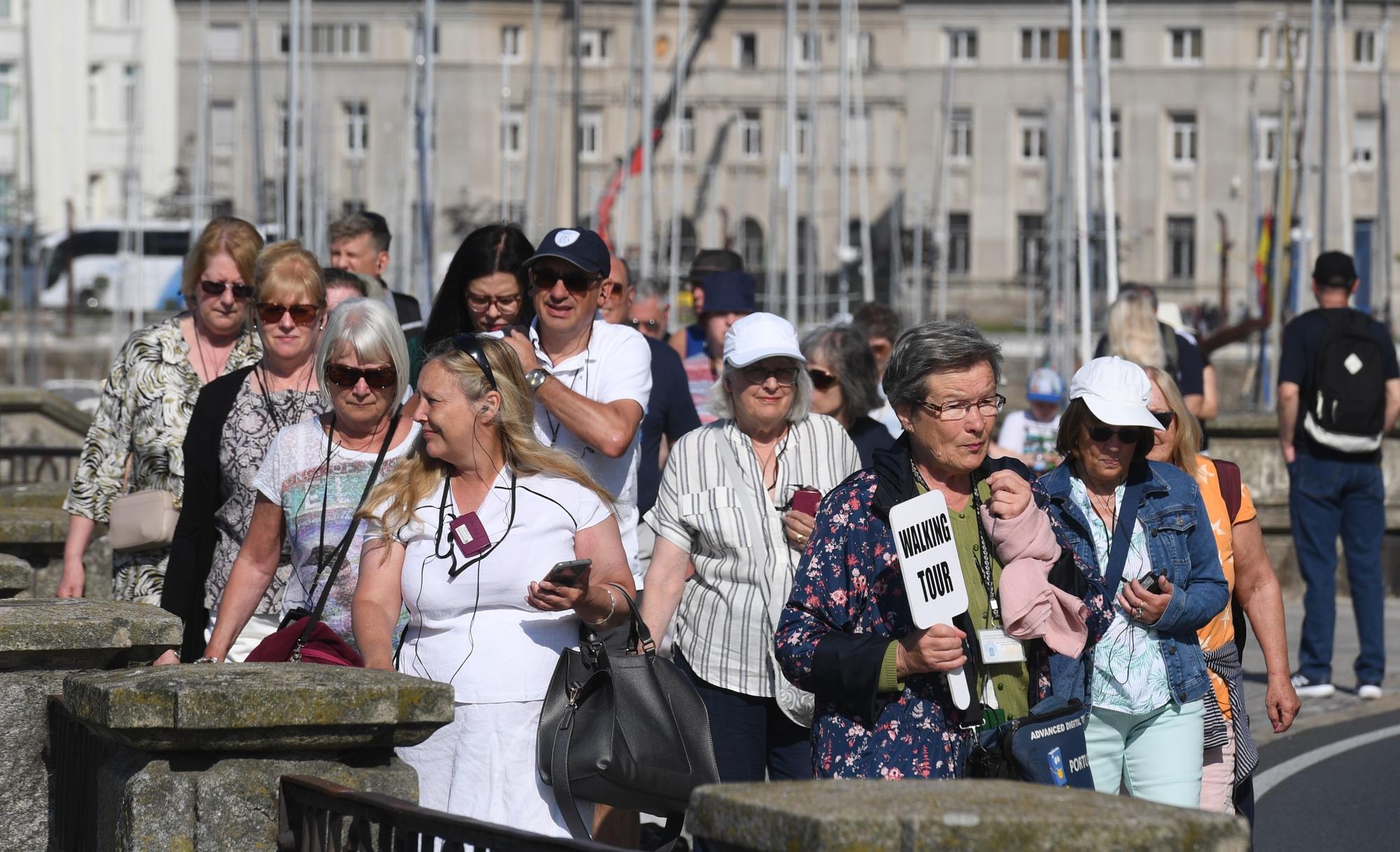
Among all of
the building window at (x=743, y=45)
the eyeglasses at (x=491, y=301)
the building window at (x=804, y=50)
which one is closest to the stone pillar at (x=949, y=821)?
the eyeglasses at (x=491, y=301)

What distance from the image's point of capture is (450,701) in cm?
435

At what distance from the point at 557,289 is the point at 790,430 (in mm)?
861

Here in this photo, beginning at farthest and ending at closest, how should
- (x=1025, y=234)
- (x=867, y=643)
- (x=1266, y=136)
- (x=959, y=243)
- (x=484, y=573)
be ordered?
1. (x=959, y=243)
2. (x=1025, y=234)
3. (x=1266, y=136)
4. (x=484, y=573)
5. (x=867, y=643)

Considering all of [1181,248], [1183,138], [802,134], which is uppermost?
[802,134]

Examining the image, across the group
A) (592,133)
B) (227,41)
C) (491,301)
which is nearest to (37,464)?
(491,301)

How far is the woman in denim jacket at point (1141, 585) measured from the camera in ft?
17.2

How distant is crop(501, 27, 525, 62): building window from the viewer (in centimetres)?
7500

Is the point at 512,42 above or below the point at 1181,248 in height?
above

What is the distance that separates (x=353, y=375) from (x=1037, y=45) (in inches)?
2905

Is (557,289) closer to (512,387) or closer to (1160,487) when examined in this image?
(512,387)

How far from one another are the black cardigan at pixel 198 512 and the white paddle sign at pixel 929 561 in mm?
2550

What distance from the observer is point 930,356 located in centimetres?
461

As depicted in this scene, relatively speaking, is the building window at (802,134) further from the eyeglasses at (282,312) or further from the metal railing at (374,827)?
the metal railing at (374,827)

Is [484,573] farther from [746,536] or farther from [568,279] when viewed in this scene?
[568,279]
